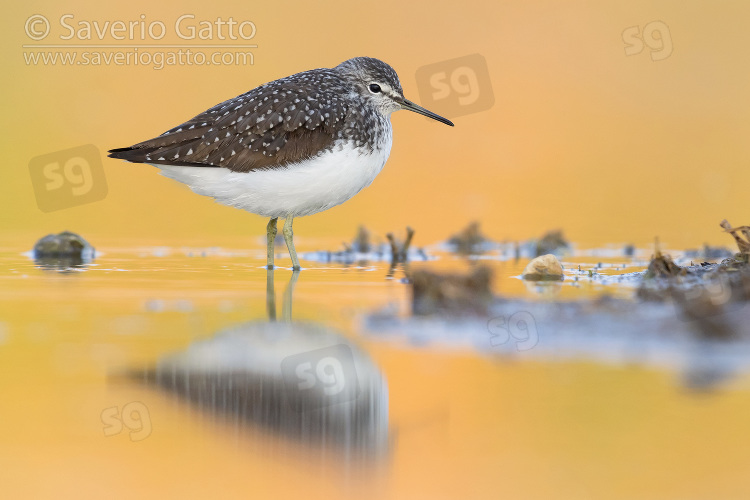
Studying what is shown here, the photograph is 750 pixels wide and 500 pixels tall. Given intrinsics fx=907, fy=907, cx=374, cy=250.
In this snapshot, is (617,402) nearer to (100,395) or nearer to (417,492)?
(417,492)

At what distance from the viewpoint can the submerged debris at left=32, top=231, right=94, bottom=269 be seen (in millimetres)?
10109

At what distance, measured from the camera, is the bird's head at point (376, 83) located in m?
9.50

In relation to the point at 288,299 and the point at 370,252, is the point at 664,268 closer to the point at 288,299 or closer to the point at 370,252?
the point at 288,299

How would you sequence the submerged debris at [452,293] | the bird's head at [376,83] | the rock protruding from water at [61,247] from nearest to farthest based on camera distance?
the submerged debris at [452,293] → the bird's head at [376,83] → the rock protruding from water at [61,247]

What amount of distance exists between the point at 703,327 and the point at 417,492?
2797 mm

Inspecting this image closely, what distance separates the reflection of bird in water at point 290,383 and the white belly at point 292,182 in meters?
2.99

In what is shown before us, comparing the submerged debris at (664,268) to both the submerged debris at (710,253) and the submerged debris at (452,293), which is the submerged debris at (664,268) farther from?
the submerged debris at (710,253)

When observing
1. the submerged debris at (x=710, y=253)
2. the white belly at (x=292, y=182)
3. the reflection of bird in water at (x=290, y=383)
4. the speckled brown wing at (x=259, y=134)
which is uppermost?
the speckled brown wing at (x=259, y=134)

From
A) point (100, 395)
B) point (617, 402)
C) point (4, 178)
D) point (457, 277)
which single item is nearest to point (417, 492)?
point (617, 402)

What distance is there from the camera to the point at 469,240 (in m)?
12.0

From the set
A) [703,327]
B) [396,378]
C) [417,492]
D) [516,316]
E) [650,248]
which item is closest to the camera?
[417,492]

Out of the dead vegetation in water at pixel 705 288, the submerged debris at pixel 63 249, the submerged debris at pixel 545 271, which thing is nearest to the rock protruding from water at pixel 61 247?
the submerged debris at pixel 63 249

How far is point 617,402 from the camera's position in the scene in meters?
4.11

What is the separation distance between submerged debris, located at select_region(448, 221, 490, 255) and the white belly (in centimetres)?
317
